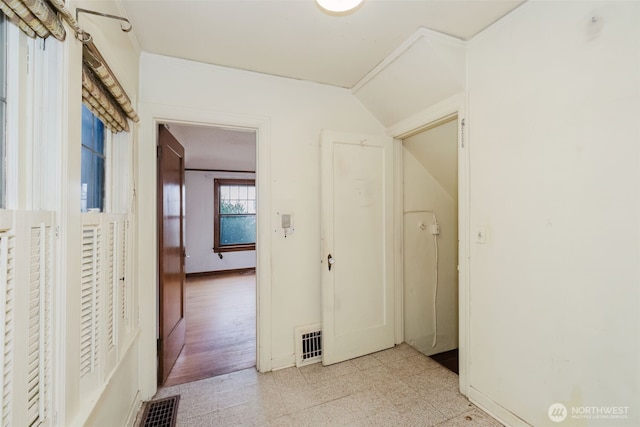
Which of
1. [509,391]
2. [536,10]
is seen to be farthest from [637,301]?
[536,10]

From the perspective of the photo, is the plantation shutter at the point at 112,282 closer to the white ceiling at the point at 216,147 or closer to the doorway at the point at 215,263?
the doorway at the point at 215,263

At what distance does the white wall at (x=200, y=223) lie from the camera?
588 cm

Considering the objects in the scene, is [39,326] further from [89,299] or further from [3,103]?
[3,103]

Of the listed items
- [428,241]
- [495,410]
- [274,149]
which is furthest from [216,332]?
[495,410]

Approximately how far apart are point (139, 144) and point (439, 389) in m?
2.76

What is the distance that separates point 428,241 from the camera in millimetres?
2871

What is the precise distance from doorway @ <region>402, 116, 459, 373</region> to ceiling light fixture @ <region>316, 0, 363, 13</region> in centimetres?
148

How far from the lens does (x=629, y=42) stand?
115 centimetres

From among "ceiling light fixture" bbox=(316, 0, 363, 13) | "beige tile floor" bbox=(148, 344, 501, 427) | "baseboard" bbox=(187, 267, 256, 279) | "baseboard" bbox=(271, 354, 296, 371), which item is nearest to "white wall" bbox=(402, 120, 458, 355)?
"beige tile floor" bbox=(148, 344, 501, 427)

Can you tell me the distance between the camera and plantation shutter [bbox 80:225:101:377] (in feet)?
3.83

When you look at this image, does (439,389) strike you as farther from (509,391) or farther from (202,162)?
(202,162)

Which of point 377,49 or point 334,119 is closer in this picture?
point 377,49

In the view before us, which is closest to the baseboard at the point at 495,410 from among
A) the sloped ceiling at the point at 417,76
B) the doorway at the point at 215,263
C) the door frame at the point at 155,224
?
the door frame at the point at 155,224

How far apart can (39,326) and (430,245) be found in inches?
113
